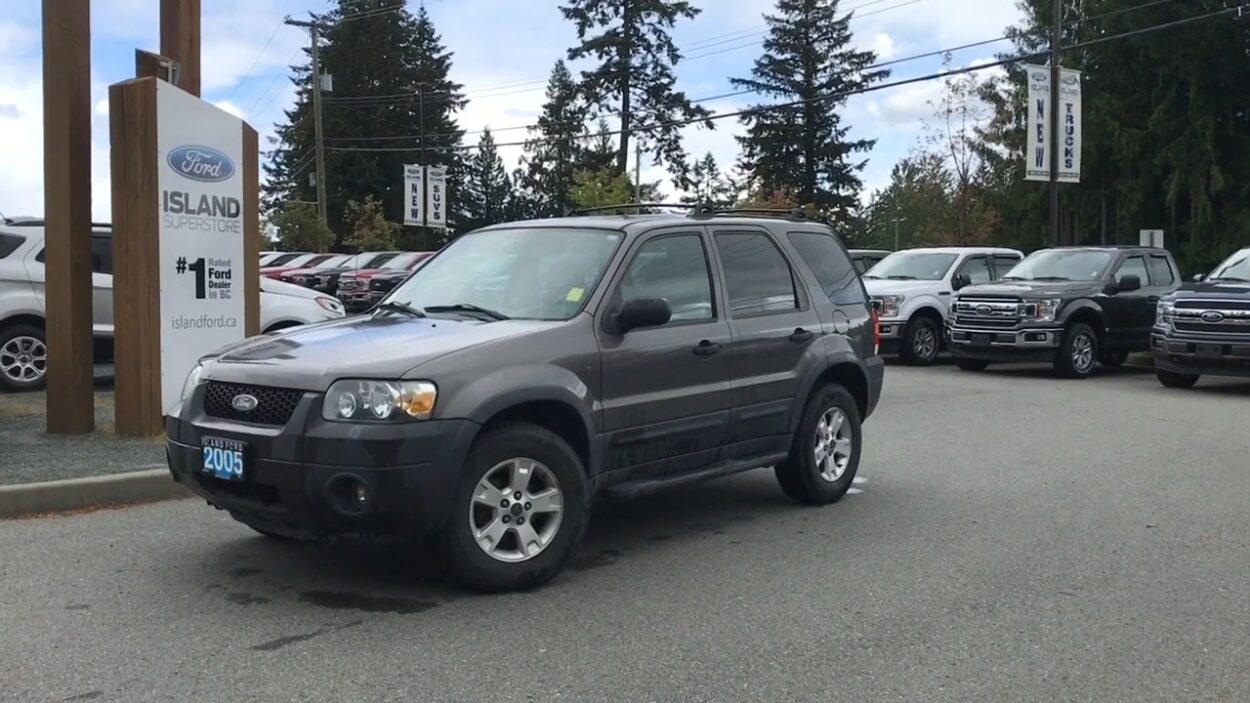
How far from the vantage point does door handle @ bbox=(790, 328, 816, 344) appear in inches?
277

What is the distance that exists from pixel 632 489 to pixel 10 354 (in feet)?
28.5

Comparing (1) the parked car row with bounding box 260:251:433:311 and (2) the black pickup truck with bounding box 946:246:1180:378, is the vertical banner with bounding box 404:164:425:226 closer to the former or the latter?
(1) the parked car row with bounding box 260:251:433:311

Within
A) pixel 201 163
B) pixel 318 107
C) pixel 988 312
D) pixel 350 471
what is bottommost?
pixel 350 471

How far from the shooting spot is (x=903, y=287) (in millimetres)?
17734

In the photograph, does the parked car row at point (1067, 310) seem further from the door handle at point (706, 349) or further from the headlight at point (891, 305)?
the door handle at point (706, 349)

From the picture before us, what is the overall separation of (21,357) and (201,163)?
404 cm

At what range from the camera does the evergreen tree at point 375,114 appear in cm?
7125

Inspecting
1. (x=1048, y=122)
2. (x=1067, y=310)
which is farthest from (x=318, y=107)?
(x=1067, y=310)

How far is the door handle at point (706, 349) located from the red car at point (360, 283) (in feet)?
71.0

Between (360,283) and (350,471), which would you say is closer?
(350,471)

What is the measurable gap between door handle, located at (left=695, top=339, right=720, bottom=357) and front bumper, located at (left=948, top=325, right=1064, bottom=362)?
10504 millimetres

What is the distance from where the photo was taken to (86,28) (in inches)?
360

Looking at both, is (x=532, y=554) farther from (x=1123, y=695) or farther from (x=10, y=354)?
(x=10, y=354)

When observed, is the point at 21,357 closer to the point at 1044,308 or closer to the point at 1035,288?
the point at 1044,308
